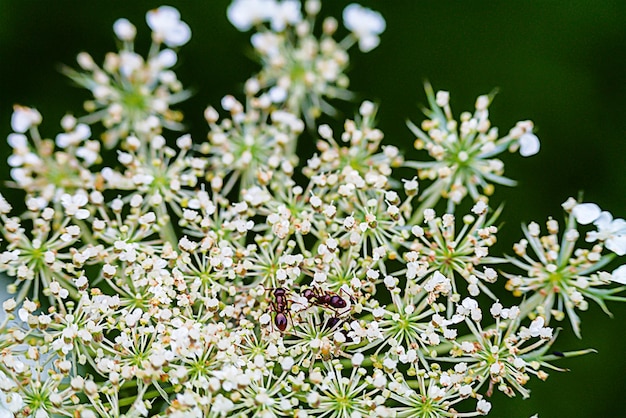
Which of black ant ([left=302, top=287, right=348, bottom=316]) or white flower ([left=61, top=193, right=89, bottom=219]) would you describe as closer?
black ant ([left=302, top=287, right=348, bottom=316])

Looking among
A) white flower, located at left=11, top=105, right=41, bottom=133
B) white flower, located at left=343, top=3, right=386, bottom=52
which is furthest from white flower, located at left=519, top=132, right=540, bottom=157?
white flower, located at left=11, top=105, right=41, bottom=133

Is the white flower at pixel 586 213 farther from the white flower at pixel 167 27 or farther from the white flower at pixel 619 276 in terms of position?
the white flower at pixel 167 27

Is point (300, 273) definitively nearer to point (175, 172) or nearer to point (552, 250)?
point (175, 172)

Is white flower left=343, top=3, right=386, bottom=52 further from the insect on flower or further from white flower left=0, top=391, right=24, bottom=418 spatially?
white flower left=0, top=391, right=24, bottom=418

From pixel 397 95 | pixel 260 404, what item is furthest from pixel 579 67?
pixel 260 404

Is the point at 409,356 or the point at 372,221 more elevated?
the point at 372,221

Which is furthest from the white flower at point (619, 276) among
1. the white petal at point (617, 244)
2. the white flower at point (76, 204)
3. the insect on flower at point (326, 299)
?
the white flower at point (76, 204)
